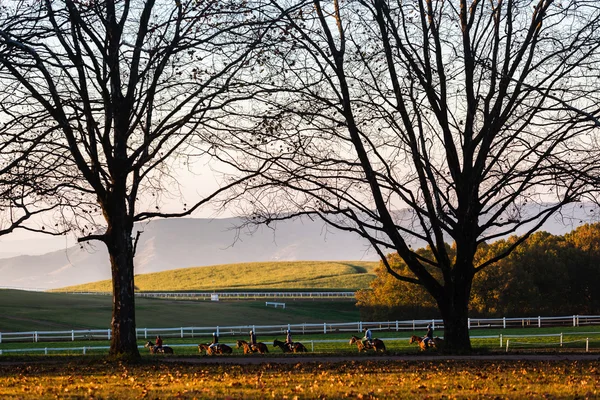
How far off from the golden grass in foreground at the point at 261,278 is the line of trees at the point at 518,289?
67.6 metres

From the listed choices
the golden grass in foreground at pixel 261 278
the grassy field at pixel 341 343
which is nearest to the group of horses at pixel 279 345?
the grassy field at pixel 341 343

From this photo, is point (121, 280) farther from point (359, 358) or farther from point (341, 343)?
point (341, 343)

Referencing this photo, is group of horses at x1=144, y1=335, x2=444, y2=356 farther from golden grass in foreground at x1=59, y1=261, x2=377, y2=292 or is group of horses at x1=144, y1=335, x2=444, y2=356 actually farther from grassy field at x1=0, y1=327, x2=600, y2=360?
→ golden grass in foreground at x1=59, y1=261, x2=377, y2=292

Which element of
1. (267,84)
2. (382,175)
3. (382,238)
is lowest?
(382,238)

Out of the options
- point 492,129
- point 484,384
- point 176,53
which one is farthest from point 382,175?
point 484,384

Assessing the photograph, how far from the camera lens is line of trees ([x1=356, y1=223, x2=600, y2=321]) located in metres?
70.8

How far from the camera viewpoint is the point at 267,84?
22578 millimetres

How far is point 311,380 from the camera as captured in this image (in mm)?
15133

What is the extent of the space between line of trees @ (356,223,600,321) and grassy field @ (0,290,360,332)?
52.8 ft

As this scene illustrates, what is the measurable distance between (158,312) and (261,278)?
85.3 m

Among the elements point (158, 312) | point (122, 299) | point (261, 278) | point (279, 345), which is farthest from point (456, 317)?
point (261, 278)

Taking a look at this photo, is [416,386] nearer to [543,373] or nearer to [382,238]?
[543,373]

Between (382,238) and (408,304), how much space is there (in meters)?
48.2

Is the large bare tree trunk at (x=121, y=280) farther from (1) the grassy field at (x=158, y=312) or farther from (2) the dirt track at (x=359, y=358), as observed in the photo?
(1) the grassy field at (x=158, y=312)
